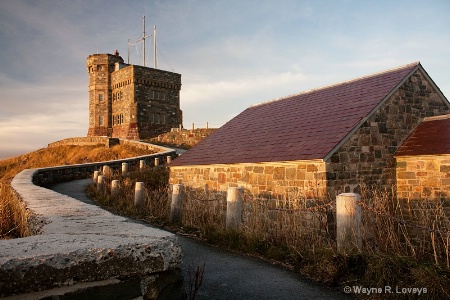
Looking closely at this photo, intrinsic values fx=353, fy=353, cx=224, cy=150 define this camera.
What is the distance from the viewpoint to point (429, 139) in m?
10.4

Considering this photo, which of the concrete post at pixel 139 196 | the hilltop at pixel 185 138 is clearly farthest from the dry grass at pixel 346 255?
the hilltop at pixel 185 138

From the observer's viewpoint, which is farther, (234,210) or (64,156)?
(64,156)

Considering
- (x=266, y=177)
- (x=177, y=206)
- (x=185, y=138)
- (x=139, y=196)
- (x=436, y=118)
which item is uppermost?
(x=185, y=138)

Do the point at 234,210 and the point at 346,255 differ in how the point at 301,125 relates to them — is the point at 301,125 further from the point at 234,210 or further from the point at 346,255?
the point at 346,255

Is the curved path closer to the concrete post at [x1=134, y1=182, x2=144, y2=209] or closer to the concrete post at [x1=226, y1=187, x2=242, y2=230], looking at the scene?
the concrete post at [x1=226, y1=187, x2=242, y2=230]

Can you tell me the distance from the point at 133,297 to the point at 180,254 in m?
0.44

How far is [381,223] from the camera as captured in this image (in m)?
5.94

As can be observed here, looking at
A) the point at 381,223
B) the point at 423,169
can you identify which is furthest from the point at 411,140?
the point at 381,223

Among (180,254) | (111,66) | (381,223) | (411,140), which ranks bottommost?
(381,223)

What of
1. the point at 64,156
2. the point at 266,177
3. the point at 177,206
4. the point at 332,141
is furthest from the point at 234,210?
the point at 64,156

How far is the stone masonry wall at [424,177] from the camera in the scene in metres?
9.59

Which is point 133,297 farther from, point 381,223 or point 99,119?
point 99,119

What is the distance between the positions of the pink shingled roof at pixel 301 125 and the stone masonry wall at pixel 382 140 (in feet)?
1.12

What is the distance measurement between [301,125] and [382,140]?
254cm
